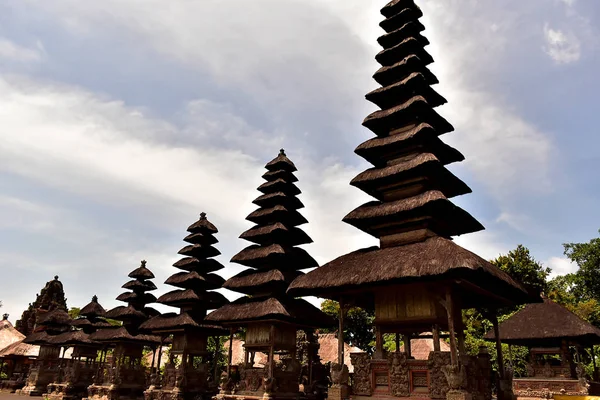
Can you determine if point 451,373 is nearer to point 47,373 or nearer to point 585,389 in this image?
point 585,389

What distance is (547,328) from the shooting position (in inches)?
988

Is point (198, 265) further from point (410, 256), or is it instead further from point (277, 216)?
point (410, 256)

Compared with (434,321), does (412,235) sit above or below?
above

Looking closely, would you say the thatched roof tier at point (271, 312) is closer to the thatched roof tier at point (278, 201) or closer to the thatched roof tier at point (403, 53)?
the thatched roof tier at point (278, 201)

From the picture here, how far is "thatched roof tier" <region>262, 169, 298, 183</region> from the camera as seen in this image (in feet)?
91.3

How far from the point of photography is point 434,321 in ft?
50.2

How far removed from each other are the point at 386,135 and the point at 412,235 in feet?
17.6

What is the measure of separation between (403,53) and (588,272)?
46.5 metres

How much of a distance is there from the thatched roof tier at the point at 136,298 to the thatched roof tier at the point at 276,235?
15209mm

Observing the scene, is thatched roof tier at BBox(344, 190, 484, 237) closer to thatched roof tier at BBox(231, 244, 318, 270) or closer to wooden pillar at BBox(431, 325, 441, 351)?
wooden pillar at BBox(431, 325, 441, 351)

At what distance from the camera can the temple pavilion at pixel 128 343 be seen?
101 feet

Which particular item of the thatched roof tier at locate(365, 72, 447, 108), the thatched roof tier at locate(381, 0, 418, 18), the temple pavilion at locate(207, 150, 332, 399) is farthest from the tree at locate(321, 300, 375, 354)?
the thatched roof tier at locate(381, 0, 418, 18)

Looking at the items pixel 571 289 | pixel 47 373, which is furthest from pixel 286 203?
pixel 571 289

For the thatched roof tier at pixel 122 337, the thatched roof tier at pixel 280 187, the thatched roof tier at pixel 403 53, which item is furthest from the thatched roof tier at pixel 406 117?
the thatched roof tier at pixel 122 337
